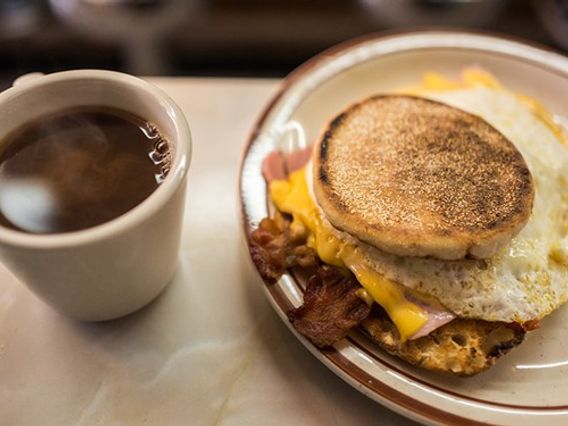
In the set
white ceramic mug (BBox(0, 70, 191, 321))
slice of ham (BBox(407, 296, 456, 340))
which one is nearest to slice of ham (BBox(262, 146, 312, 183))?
white ceramic mug (BBox(0, 70, 191, 321))

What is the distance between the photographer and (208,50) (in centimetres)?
292

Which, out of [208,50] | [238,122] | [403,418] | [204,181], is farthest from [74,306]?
[208,50]

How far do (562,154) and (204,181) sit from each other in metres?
0.85

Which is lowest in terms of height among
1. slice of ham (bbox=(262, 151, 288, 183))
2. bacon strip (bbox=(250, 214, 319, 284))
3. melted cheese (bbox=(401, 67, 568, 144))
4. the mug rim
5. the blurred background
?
the blurred background

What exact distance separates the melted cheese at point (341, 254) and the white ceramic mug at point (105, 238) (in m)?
0.25

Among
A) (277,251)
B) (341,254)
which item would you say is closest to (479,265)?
(341,254)

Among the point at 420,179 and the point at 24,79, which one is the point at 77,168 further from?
the point at 420,179

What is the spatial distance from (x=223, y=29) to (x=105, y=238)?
2113 millimetres

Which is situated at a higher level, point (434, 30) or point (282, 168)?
point (434, 30)

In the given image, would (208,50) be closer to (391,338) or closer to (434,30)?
(434,30)

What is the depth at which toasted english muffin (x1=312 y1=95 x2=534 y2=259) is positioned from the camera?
1.08 meters

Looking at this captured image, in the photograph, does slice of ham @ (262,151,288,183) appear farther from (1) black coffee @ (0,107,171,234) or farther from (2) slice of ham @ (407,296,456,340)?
(2) slice of ham @ (407,296,456,340)

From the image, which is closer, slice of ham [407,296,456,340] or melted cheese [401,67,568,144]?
slice of ham [407,296,456,340]

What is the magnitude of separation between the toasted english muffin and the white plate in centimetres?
18
